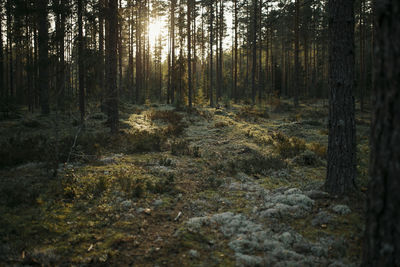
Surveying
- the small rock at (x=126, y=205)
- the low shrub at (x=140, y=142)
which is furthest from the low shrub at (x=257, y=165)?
the low shrub at (x=140, y=142)

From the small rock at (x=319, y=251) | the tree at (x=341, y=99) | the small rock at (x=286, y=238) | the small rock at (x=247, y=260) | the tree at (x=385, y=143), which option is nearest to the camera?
the tree at (x=385, y=143)

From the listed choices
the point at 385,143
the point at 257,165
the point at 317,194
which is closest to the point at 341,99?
the point at 317,194

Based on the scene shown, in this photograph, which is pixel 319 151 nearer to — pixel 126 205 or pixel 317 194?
pixel 317 194

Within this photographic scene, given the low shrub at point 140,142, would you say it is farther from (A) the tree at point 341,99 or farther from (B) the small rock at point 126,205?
(A) the tree at point 341,99

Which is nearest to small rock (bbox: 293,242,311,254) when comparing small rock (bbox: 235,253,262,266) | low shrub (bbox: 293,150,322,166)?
small rock (bbox: 235,253,262,266)

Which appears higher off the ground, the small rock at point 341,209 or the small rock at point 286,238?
the small rock at point 341,209

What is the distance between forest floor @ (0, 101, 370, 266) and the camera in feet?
11.2

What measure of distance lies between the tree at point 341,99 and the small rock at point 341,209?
0.63 m

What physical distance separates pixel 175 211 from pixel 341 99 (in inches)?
160

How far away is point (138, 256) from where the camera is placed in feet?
11.3

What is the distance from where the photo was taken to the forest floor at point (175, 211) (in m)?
3.42

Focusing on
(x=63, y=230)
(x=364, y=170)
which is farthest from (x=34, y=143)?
(x=364, y=170)

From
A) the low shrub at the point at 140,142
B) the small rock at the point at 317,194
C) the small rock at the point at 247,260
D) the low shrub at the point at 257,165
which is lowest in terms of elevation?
the small rock at the point at 247,260

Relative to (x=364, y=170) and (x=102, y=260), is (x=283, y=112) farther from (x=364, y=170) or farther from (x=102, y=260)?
(x=102, y=260)
